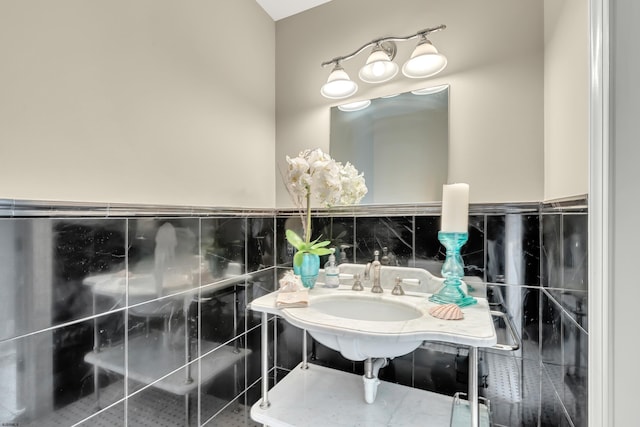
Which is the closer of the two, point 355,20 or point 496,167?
point 496,167

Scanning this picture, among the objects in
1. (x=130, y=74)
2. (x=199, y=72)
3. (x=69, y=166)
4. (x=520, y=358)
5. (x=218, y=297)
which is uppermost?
(x=199, y=72)

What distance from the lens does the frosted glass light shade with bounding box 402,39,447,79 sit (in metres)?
1.17

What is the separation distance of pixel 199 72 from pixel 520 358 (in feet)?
5.64

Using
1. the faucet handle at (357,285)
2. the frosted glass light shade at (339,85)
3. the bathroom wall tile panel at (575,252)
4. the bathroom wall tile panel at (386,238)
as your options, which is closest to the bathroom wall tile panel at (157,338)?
the faucet handle at (357,285)

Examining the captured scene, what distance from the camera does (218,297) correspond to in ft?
4.07

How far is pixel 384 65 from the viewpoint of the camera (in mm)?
1300

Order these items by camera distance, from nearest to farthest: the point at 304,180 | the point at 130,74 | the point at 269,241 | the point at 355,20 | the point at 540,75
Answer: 1. the point at 130,74
2. the point at 540,75
3. the point at 304,180
4. the point at 355,20
5. the point at 269,241

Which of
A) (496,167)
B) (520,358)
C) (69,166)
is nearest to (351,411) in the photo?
(520,358)

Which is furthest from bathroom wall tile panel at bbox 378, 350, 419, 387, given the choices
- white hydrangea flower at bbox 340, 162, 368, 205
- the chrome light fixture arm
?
the chrome light fixture arm

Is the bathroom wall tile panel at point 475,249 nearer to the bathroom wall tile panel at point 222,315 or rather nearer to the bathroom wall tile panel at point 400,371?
the bathroom wall tile panel at point 400,371

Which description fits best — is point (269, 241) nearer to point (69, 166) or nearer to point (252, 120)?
point (252, 120)

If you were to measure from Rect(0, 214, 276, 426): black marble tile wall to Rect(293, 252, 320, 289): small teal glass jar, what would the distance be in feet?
1.03

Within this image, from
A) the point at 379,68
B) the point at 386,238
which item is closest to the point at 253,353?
the point at 386,238

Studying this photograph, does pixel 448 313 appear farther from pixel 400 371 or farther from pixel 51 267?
pixel 51 267
